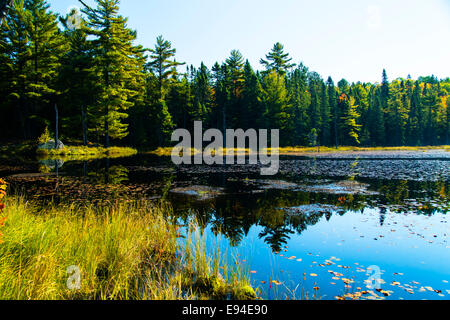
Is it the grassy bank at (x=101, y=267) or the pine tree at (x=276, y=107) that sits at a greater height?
the pine tree at (x=276, y=107)

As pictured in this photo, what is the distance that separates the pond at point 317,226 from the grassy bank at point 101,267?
28.4 inches

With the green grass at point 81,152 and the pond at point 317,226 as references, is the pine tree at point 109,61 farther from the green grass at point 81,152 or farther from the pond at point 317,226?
the pond at point 317,226

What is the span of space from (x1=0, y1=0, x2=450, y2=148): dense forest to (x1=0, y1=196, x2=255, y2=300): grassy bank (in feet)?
58.4

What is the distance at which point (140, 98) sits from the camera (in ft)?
151

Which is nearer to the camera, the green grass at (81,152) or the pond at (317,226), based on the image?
the pond at (317,226)

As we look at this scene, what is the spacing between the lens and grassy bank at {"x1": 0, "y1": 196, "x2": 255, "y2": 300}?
3.72m

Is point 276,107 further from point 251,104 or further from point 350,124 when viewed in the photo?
point 350,124

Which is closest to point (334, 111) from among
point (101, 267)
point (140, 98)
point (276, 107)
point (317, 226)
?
point (276, 107)

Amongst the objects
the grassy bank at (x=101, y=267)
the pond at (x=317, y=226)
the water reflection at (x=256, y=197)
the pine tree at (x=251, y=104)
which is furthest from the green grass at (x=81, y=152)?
the grassy bank at (x=101, y=267)

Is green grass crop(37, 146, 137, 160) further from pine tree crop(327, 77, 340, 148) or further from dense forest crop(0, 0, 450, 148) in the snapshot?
pine tree crop(327, 77, 340, 148)

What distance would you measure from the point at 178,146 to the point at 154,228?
40.7 m

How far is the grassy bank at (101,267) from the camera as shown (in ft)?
12.2

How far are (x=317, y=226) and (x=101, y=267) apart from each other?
6080 millimetres

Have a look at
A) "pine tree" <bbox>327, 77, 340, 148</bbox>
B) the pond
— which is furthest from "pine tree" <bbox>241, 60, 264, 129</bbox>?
the pond
